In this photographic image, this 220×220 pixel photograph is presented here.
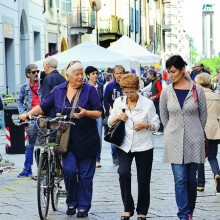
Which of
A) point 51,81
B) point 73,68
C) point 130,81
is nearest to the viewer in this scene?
point 130,81

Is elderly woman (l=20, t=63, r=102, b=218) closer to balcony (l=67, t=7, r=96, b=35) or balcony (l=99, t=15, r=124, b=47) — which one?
balcony (l=67, t=7, r=96, b=35)

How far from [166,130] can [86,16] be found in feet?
122

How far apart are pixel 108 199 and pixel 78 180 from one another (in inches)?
57.7

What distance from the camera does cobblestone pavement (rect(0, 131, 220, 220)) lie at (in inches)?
405

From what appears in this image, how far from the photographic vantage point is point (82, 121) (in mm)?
10055

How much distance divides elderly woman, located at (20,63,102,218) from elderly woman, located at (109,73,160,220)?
1.40 ft

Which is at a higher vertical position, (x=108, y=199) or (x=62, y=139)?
(x=62, y=139)

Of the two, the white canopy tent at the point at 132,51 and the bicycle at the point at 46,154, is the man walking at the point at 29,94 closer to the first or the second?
the bicycle at the point at 46,154

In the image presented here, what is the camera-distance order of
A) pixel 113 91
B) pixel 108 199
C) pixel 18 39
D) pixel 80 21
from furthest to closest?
pixel 80 21
pixel 18 39
pixel 113 91
pixel 108 199

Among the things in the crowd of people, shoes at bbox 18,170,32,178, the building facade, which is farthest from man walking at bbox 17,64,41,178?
the building facade

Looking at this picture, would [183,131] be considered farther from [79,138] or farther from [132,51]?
A: [132,51]

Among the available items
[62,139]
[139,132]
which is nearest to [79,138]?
[62,139]

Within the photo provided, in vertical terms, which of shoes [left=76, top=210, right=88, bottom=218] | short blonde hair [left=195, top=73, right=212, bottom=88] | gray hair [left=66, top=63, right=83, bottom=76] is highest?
gray hair [left=66, top=63, right=83, bottom=76]

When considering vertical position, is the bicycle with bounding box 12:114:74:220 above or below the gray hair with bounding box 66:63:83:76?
below
